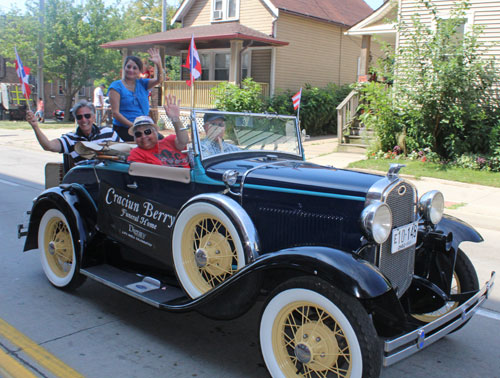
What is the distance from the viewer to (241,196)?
3.45m

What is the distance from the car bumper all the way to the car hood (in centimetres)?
85

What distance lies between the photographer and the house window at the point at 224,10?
73.9 ft

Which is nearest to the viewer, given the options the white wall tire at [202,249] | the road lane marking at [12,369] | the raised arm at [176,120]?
the road lane marking at [12,369]

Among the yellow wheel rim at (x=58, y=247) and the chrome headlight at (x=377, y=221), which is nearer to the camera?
the chrome headlight at (x=377, y=221)

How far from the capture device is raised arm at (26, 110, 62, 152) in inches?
179

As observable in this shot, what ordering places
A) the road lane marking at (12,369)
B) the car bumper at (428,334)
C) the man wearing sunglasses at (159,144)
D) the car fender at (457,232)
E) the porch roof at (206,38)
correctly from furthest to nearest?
1. the porch roof at (206,38)
2. the man wearing sunglasses at (159,144)
3. the car fender at (457,232)
4. the road lane marking at (12,369)
5. the car bumper at (428,334)

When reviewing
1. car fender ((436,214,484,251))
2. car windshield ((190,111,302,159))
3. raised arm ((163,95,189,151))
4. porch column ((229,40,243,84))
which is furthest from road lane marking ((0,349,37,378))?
porch column ((229,40,243,84))

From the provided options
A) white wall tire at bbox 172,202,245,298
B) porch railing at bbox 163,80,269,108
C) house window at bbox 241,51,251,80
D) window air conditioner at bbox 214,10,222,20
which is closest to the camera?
white wall tire at bbox 172,202,245,298

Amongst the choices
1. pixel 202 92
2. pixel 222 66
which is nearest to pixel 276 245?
pixel 202 92

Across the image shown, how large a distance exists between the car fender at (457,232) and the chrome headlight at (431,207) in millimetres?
186

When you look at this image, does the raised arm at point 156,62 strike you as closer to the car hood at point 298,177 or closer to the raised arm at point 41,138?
the raised arm at point 41,138

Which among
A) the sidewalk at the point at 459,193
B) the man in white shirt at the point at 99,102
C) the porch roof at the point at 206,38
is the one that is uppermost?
the porch roof at the point at 206,38

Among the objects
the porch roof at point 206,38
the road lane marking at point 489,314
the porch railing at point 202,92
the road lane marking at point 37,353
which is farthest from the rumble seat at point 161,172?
the porch railing at point 202,92

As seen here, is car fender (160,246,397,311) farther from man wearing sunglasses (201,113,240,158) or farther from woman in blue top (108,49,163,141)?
woman in blue top (108,49,163,141)
